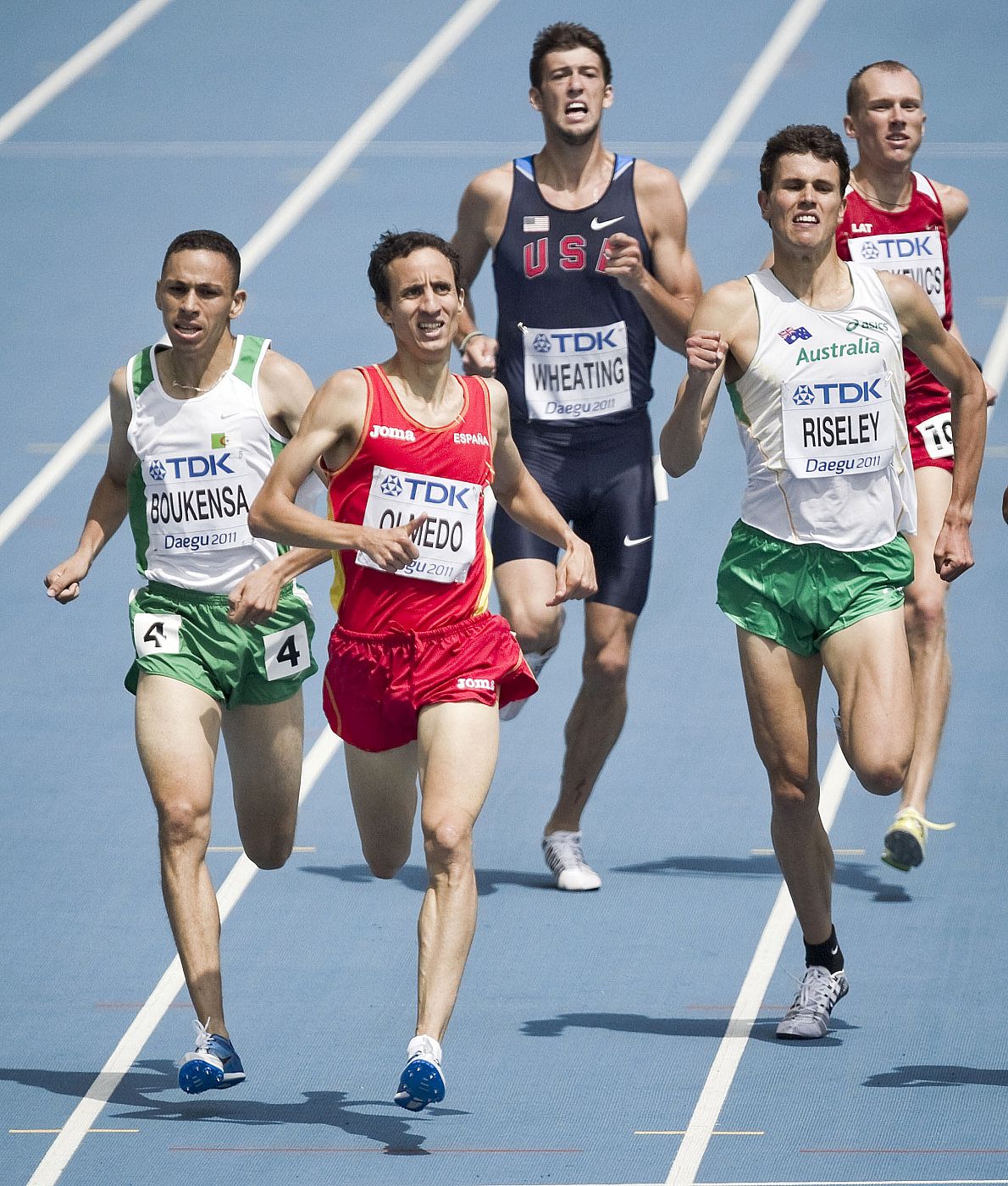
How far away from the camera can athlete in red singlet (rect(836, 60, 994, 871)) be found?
24.9ft

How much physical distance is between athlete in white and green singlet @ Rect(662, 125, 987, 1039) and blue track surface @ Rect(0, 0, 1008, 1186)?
828mm

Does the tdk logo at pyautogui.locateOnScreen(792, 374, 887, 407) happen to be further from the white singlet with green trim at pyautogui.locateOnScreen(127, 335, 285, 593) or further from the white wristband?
the white wristband

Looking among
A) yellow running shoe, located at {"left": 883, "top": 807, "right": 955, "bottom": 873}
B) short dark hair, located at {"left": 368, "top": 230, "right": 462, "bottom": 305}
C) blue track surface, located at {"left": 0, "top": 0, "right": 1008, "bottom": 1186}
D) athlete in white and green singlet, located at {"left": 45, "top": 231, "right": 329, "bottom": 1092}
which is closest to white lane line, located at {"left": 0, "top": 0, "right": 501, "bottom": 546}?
blue track surface, located at {"left": 0, "top": 0, "right": 1008, "bottom": 1186}

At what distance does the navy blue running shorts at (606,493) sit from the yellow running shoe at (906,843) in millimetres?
1161

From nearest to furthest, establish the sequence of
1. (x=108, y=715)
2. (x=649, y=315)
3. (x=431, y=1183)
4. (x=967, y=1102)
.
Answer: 1. (x=431, y=1183)
2. (x=967, y=1102)
3. (x=649, y=315)
4. (x=108, y=715)

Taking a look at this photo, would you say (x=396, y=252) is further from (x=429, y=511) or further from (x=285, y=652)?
(x=285, y=652)

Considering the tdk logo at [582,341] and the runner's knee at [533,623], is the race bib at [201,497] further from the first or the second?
the tdk logo at [582,341]

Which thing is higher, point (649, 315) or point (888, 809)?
point (649, 315)

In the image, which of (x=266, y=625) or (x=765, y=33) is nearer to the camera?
(x=266, y=625)

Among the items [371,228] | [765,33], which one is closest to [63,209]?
[371,228]

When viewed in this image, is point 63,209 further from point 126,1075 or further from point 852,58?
point 126,1075

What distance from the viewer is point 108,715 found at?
9.16m

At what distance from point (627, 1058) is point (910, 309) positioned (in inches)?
87.5

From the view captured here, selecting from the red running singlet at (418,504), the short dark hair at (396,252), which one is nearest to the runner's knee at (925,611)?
the red running singlet at (418,504)
